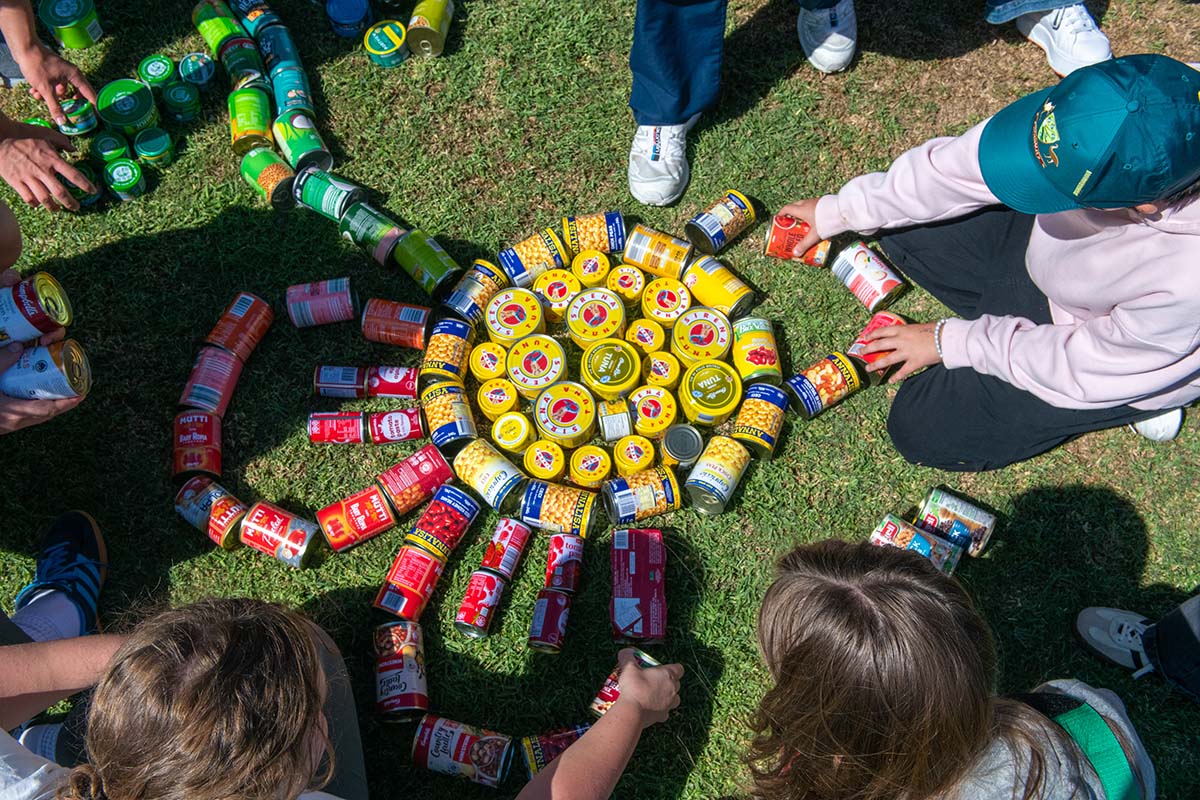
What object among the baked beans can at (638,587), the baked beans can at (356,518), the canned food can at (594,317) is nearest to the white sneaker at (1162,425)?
the baked beans can at (638,587)

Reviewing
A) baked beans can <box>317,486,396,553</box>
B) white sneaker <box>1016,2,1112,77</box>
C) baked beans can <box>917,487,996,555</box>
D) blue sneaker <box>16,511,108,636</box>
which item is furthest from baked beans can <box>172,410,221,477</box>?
white sneaker <box>1016,2,1112,77</box>

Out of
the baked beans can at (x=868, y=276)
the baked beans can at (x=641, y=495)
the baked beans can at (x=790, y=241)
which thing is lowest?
the baked beans can at (x=641, y=495)

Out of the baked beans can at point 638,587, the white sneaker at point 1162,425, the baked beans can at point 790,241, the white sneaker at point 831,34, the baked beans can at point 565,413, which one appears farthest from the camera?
the white sneaker at point 831,34

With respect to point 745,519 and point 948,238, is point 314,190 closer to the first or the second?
point 745,519

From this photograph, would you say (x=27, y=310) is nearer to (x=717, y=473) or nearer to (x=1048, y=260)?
(x=717, y=473)

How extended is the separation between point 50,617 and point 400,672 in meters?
1.40

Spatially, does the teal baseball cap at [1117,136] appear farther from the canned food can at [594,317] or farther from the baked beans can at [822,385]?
the canned food can at [594,317]

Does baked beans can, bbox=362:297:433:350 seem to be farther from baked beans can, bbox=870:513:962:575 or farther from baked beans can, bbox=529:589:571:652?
baked beans can, bbox=870:513:962:575

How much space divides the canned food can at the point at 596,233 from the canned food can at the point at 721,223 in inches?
14.5

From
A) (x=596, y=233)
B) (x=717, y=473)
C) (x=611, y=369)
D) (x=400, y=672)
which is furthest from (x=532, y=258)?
(x=400, y=672)

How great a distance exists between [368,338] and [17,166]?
1.82 metres

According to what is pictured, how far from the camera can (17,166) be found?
392 centimetres

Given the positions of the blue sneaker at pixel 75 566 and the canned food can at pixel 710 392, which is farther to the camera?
the canned food can at pixel 710 392

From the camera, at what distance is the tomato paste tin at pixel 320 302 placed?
153 inches
